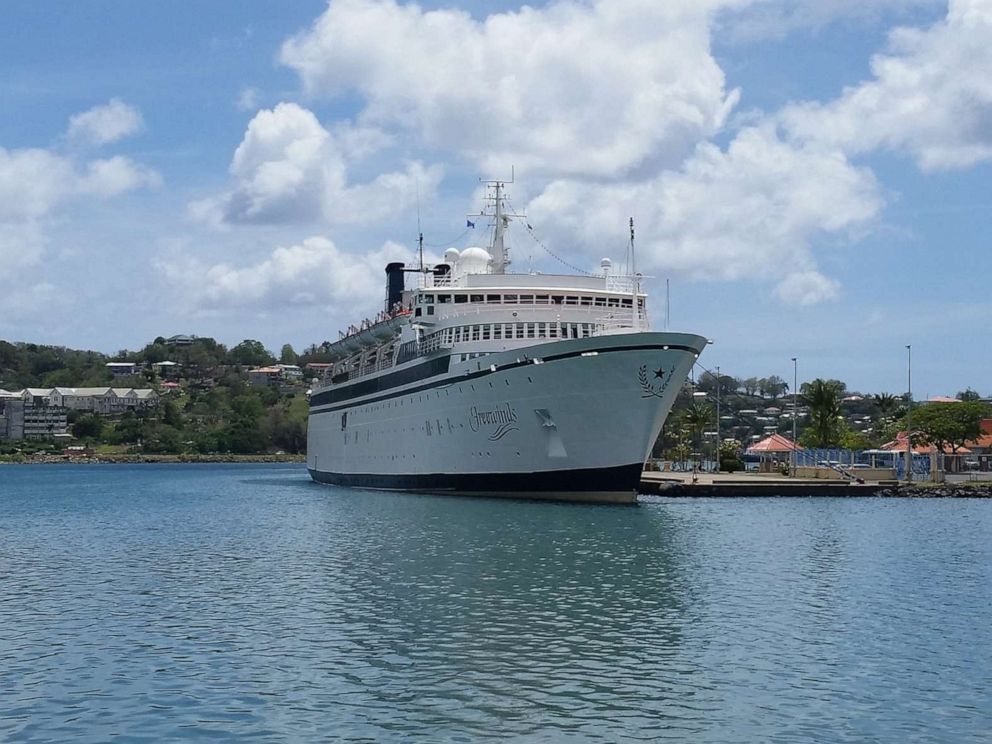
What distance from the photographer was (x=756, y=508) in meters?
53.6

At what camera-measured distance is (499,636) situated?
19703 mm

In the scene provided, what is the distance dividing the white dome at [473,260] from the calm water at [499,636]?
2633 centimetres

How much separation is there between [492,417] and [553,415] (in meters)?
3.68

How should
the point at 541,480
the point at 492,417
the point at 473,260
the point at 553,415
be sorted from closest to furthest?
the point at 553,415 < the point at 541,480 < the point at 492,417 < the point at 473,260

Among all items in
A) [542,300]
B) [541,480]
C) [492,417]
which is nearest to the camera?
[541,480]

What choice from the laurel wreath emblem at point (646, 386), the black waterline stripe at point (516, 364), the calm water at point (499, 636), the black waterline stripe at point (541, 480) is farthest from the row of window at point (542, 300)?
the calm water at point (499, 636)

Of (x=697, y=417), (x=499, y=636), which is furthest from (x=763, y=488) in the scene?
(x=499, y=636)

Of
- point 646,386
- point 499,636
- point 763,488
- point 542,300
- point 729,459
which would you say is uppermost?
point 542,300

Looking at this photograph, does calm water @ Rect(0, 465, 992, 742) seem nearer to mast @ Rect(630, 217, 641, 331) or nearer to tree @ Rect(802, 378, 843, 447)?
mast @ Rect(630, 217, 641, 331)

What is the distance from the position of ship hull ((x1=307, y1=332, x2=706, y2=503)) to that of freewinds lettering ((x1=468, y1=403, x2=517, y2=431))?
0.05 meters

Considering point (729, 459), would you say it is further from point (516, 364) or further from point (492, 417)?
point (516, 364)

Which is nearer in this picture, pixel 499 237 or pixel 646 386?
pixel 646 386

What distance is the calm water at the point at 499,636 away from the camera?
14.8 metres

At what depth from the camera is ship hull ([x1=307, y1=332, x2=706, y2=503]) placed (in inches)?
1726
